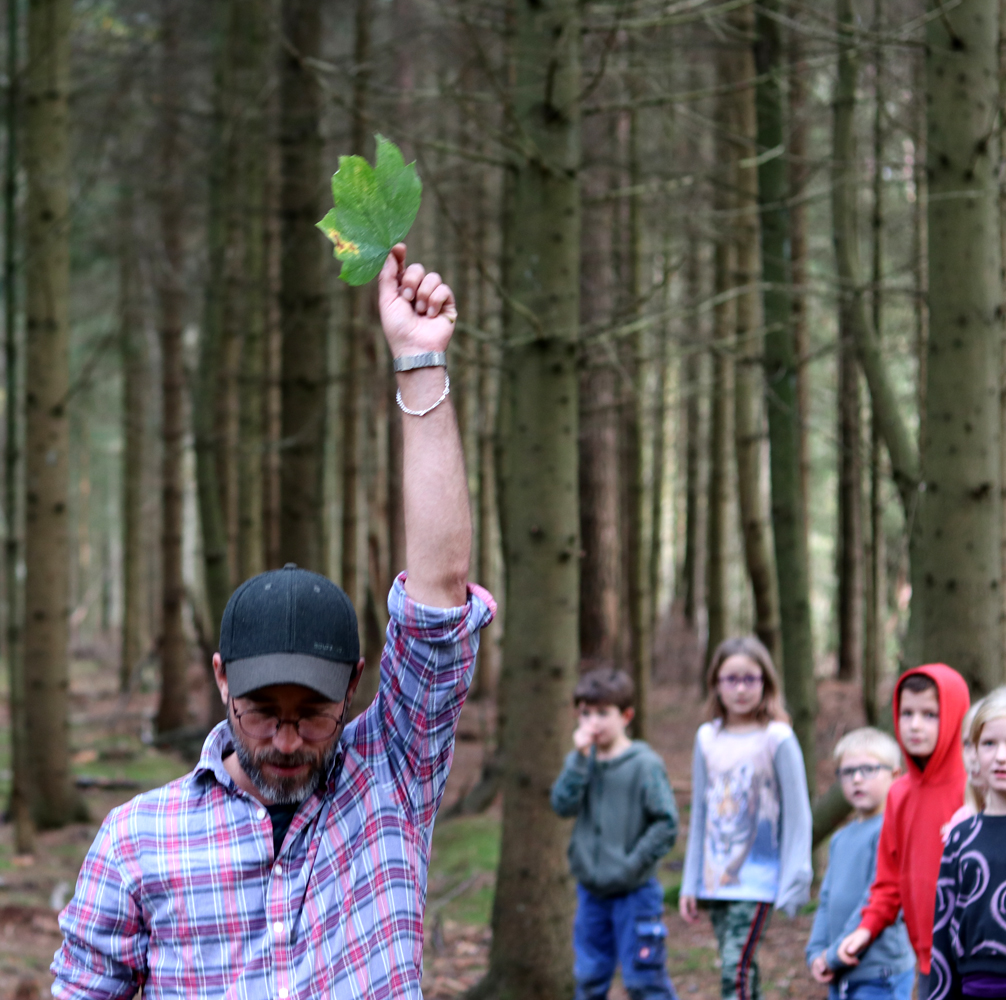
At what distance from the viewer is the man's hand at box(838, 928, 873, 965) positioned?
4270mm

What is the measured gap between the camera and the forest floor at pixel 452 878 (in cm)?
685

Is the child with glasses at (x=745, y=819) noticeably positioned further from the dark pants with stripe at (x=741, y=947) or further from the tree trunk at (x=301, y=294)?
the tree trunk at (x=301, y=294)

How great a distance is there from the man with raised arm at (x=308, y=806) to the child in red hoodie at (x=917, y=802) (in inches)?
98.7

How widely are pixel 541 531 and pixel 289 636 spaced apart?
402 centimetres

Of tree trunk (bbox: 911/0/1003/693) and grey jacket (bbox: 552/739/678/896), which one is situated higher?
tree trunk (bbox: 911/0/1003/693)

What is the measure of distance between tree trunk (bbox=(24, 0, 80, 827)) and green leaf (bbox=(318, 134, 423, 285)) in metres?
8.24


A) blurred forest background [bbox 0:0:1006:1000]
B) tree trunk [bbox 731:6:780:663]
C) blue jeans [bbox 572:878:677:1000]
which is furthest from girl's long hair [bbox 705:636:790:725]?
tree trunk [bbox 731:6:780:663]

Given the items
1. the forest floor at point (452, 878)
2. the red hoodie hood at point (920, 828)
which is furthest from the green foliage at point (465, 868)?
the red hoodie hood at point (920, 828)

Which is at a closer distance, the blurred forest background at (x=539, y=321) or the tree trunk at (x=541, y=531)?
the blurred forest background at (x=539, y=321)

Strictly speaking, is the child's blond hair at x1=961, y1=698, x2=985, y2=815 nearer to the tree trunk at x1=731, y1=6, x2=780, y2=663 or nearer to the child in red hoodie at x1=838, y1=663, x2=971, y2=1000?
the child in red hoodie at x1=838, y1=663, x2=971, y2=1000

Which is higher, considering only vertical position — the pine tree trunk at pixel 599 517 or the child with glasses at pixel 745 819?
the pine tree trunk at pixel 599 517

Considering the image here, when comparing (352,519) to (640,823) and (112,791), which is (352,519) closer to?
(112,791)

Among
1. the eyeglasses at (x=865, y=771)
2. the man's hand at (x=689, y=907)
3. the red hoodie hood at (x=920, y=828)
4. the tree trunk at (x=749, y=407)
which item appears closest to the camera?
the red hoodie hood at (x=920, y=828)

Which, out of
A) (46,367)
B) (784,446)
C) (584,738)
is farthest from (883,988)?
(46,367)
